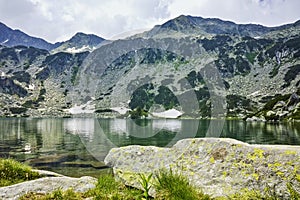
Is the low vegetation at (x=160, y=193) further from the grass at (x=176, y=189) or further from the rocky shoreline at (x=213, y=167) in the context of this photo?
the rocky shoreline at (x=213, y=167)

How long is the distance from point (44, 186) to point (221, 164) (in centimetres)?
519

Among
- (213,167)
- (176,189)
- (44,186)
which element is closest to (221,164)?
(213,167)

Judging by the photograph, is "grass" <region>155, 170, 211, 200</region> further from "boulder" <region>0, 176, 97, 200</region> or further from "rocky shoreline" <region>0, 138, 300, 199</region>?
"boulder" <region>0, 176, 97, 200</region>

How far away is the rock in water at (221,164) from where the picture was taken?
6.41m

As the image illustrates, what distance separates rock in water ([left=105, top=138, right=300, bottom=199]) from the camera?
6.41 metres

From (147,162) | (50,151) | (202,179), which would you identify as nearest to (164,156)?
(147,162)

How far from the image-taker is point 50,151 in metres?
43.4

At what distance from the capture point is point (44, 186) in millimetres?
7863

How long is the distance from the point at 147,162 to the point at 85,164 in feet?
80.5

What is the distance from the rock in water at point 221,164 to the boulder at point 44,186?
1.32m

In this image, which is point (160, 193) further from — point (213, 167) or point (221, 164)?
point (221, 164)

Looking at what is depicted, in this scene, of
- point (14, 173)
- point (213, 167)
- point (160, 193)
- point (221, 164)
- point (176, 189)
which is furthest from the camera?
point (14, 173)

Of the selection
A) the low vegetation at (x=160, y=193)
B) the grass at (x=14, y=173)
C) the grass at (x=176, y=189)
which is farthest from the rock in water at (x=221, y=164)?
the grass at (x=14, y=173)

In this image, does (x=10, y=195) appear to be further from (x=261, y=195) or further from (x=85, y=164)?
(x=85, y=164)
